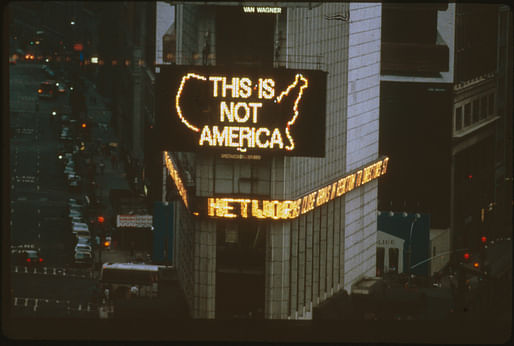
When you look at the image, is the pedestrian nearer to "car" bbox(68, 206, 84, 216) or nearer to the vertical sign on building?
"car" bbox(68, 206, 84, 216)

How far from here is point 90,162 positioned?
94.7 meters

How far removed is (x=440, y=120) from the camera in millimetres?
89250

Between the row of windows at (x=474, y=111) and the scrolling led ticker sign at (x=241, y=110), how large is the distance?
37.7 metres

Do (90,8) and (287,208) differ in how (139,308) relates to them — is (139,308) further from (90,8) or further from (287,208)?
(90,8)

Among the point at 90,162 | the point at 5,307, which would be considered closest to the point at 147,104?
the point at 90,162

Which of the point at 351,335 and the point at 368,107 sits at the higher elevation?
the point at 368,107

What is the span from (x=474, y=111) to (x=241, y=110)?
43.3 metres

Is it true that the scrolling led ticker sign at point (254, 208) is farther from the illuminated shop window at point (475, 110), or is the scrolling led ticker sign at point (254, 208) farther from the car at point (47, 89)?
the illuminated shop window at point (475, 110)

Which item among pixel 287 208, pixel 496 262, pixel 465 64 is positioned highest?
pixel 465 64

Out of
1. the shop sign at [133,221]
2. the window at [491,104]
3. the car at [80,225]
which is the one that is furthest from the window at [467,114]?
the car at [80,225]

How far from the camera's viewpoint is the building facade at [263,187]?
6178 centimetres

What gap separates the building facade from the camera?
61.8 metres

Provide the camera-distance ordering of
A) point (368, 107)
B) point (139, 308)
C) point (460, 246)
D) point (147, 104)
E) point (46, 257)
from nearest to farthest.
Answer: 1. point (139, 308)
2. point (46, 257)
3. point (368, 107)
4. point (460, 246)
5. point (147, 104)

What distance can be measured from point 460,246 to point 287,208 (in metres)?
25.6
